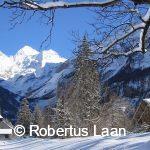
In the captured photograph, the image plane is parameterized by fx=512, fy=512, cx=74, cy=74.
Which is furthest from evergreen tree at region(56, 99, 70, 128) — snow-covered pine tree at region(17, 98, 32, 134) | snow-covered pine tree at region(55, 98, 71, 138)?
snow-covered pine tree at region(17, 98, 32, 134)

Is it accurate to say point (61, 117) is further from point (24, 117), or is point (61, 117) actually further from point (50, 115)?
point (24, 117)

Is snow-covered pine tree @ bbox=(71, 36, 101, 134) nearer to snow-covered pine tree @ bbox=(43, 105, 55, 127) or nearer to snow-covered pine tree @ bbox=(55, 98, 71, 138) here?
snow-covered pine tree @ bbox=(55, 98, 71, 138)

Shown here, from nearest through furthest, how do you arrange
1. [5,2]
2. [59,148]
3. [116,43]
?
[5,2] < [116,43] < [59,148]

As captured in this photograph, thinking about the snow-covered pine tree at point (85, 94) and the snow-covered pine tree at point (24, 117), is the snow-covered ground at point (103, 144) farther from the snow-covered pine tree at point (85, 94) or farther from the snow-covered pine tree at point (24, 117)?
the snow-covered pine tree at point (24, 117)

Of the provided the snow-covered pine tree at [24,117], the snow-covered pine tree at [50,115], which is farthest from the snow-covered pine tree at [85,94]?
the snow-covered pine tree at [24,117]

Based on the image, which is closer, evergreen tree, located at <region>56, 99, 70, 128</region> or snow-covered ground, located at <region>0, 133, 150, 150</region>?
snow-covered ground, located at <region>0, 133, 150, 150</region>

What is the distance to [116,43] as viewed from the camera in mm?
11484

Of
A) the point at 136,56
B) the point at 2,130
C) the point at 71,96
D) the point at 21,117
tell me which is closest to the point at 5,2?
the point at 136,56

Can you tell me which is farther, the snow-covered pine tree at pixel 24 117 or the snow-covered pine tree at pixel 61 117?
the snow-covered pine tree at pixel 24 117

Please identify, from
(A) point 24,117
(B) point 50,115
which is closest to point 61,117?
(B) point 50,115

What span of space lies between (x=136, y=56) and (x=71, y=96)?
30.7 m

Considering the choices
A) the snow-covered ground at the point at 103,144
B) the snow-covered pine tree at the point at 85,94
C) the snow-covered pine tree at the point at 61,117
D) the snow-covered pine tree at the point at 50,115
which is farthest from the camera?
the snow-covered pine tree at the point at 50,115

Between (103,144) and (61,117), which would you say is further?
(61,117)

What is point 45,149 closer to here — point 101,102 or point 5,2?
point 5,2
